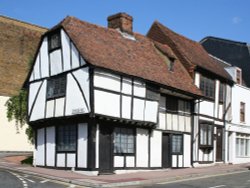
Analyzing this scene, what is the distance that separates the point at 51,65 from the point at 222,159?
45.3 ft

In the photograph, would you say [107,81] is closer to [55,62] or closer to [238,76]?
[55,62]

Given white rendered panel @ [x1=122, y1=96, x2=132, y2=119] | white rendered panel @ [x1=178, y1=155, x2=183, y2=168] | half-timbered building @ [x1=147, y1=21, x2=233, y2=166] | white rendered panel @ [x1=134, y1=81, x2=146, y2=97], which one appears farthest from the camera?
half-timbered building @ [x1=147, y1=21, x2=233, y2=166]

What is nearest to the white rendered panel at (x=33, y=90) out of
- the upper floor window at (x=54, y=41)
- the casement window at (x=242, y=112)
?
the upper floor window at (x=54, y=41)

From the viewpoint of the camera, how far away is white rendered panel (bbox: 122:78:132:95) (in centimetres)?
2102

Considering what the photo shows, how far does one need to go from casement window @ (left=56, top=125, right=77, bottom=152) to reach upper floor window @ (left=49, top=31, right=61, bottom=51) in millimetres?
4033

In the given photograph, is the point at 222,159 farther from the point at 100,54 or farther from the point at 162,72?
the point at 100,54

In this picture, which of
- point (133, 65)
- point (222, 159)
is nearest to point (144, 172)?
point (133, 65)

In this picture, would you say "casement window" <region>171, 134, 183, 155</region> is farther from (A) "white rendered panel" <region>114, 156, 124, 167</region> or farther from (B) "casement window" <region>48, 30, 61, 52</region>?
(B) "casement window" <region>48, 30, 61, 52</region>

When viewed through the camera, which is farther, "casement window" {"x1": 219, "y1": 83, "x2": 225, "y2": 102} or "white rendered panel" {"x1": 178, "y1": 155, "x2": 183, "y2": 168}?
"casement window" {"x1": 219, "y1": 83, "x2": 225, "y2": 102}

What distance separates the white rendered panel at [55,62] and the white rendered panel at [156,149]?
5921 millimetres

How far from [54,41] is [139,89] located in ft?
16.4

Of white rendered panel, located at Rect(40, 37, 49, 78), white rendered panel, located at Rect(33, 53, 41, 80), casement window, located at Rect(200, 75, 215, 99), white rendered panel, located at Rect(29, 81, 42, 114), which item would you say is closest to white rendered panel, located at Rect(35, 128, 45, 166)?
white rendered panel, located at Rect(29, 81, 42, 114)

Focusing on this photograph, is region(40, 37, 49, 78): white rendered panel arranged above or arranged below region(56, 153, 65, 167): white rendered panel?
above

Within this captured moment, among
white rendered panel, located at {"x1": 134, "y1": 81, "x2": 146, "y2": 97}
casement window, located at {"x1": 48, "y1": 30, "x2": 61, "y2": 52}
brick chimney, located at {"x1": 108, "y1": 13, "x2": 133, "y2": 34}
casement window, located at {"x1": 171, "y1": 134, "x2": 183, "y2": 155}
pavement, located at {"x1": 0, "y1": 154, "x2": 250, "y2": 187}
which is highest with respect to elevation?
brick chimney, located at {"x1": 108, "y1": 13, "x2": 133, "y2": 34}
